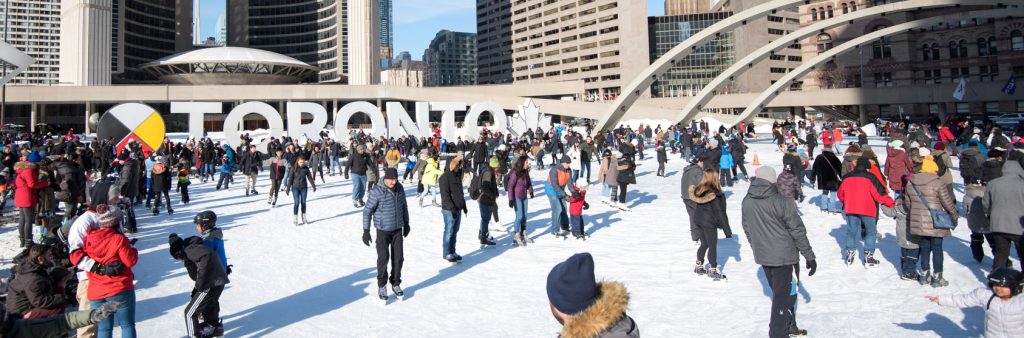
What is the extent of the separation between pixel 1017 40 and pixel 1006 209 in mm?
63292

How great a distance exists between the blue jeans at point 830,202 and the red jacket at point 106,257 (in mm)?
11356

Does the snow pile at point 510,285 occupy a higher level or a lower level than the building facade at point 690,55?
lower

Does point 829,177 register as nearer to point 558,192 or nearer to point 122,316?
point 558,192

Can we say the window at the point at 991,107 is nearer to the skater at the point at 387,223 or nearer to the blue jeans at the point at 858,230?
the blue jeans at the point at 858,230

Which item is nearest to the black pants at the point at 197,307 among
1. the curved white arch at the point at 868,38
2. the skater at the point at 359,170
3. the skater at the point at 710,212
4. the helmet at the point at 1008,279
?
the skater at the point at 710,212

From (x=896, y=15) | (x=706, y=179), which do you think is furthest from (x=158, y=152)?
(x=896, y=15)

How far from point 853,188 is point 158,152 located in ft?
69.3

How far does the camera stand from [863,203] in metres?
7.69

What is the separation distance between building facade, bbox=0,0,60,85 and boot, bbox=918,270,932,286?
107m

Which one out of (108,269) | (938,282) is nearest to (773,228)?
(938,282)

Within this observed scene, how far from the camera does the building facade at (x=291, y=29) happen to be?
104 metres

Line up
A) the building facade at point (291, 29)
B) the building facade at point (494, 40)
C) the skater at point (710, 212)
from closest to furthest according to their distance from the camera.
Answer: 1. the skater at point (710, 212)
2. the building facade at point (291, 29)
3. the building facade at point (494, 40)

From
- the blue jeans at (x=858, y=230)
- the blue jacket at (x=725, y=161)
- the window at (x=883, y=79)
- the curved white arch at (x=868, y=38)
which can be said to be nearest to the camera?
the blue jeans at (x=858, y=230)

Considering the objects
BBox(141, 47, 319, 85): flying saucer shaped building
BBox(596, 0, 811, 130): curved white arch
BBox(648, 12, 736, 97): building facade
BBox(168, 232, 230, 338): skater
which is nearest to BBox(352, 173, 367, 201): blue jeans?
BBox(168, 232, 230, 338): skater
